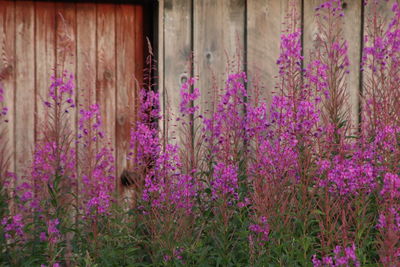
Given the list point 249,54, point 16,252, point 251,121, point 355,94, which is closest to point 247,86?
point 249,54

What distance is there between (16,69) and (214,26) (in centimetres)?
151

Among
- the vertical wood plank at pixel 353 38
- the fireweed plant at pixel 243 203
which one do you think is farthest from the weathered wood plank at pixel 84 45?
the vertical wood plank at pixel 353 38

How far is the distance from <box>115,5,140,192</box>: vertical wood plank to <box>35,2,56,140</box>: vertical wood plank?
49 centimetres

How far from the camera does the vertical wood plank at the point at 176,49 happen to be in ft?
Result: 17.8

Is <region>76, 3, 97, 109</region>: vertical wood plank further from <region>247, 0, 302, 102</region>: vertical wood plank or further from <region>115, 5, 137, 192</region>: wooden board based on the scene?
<region>247, 0, 302, 102</region>: vertical wood plank

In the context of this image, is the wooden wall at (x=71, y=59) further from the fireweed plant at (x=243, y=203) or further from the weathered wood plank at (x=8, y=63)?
the fireweed plant at (x=243, y=203)

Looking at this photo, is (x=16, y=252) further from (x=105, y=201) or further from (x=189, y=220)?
(x=189, y=220)

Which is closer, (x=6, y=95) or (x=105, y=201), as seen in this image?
(x=105, y=201)

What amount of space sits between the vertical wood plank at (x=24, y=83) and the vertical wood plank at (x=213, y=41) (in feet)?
3.99

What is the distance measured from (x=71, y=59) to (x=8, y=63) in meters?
0.46

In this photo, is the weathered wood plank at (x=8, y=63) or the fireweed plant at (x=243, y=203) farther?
the weathered wood plank at (x=8, y=63)

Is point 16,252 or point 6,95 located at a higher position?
point 6,95

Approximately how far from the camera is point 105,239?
399cm

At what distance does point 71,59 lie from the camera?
541 centimetres
